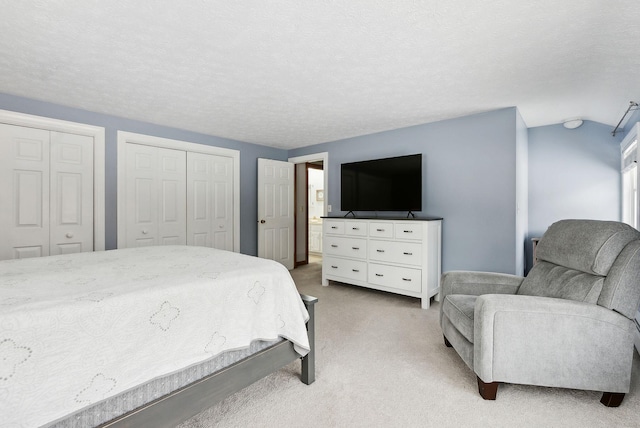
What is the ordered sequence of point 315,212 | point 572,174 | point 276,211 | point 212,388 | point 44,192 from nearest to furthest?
1. point 212,388
2. point 44,192
3. point 572,174
4. point 276,211
5. point 315,212

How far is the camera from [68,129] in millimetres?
3270

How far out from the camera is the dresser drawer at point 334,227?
4.22 m

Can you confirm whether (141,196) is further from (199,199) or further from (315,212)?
(315,212)

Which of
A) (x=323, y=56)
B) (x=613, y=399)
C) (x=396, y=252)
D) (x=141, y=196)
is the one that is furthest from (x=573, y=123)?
(x=141, y=196)

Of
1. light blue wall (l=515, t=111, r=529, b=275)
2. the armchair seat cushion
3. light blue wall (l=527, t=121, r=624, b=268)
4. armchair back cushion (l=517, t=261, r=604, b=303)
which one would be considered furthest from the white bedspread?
light blue wall (l=527, t=121, r=624, b=268)

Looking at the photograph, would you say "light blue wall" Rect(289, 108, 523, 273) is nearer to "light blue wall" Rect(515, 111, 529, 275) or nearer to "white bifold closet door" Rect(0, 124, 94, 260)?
"light blue wall" Rect(515, 111, 529, 275)

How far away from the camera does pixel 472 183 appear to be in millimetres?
3629

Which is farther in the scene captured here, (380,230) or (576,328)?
(380,230)

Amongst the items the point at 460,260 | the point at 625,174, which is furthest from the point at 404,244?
the point at 625,174

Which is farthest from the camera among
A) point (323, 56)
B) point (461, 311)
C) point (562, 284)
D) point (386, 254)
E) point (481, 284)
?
point (386, 254)

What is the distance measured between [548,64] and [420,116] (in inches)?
57.6

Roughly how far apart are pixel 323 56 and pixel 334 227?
98.3 inches

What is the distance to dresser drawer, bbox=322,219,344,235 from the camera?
13.8 feet

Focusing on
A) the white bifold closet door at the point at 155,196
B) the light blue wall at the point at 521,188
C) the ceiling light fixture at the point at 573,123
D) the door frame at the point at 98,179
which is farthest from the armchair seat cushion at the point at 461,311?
the door frame at the point at 98,179
